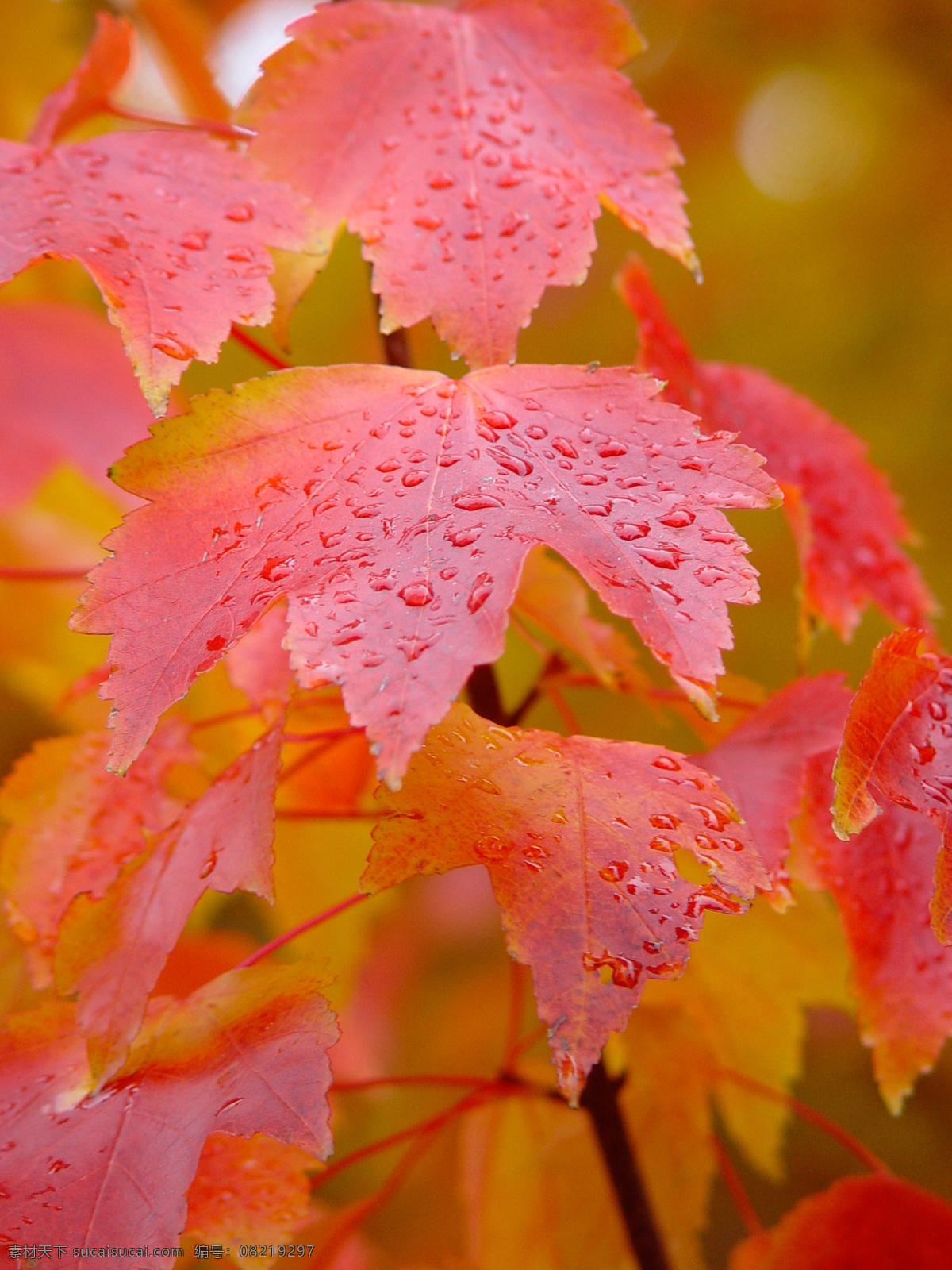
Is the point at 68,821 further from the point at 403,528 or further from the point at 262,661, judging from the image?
the point at 403,528

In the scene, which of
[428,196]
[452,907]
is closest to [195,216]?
[428,196]

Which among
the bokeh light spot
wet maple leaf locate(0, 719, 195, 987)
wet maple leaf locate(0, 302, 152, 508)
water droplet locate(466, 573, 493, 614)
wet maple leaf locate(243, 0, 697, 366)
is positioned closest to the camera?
water droplet locate(466, 573, 493, 614)

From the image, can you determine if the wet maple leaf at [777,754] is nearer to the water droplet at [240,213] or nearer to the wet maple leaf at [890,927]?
the wet maple leaf at [890,927]

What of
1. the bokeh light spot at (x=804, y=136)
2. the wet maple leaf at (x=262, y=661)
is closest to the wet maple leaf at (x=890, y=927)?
the wet maple leaf at (x=262, y=661)

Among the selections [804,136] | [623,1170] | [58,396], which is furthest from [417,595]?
[804,136]

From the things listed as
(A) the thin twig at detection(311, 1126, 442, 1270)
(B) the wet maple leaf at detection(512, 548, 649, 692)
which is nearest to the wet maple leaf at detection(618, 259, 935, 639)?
(B) the wet maple leaf at detection(512, 548, 649, 692)

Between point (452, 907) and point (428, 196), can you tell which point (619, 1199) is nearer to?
point (428, 196)

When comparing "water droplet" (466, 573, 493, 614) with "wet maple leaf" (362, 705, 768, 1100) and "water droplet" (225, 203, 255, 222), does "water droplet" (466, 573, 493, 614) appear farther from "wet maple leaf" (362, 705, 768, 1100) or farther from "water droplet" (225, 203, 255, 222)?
"water droplet" (225, 203, 255, 222)
